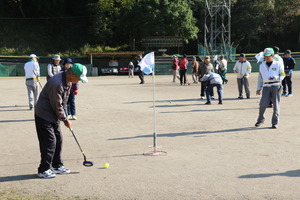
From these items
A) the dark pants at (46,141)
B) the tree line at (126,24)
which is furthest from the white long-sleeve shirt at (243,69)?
the tree line at (126,24)

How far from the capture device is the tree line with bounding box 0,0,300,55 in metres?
48.3

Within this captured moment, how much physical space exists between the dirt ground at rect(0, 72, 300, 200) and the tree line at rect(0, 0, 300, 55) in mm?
36563

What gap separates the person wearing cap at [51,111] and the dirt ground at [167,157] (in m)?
0.37

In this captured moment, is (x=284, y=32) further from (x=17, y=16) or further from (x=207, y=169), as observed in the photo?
(x=207, y=169)

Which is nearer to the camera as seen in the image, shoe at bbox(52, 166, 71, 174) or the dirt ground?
the dirt ground

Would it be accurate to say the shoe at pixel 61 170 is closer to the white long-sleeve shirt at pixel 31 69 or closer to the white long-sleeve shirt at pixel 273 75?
the white long-sleeve shirt at pixel 273 75

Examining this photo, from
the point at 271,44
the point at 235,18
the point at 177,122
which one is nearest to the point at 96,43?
the point at 235,18

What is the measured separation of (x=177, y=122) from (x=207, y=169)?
4.72 meters

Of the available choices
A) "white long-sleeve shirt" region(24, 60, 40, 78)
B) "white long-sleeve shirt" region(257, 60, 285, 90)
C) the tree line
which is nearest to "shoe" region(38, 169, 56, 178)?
"white long-sleeve shirt" region(257, 60, 285, 90)

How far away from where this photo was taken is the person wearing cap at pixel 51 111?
6.09 meters

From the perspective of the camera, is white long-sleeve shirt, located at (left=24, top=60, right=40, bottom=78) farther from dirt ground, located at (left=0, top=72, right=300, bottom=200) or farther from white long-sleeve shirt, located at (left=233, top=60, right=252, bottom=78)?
white long-sleeve shirt, located at (left=233, top=60, right=252, bottom=78)

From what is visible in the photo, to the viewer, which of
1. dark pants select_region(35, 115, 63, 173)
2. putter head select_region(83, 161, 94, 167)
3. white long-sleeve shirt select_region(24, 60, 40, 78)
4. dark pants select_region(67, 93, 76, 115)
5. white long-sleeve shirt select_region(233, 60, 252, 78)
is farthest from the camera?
white long-sleeve shirt select_region(233, 60, 252, 78)

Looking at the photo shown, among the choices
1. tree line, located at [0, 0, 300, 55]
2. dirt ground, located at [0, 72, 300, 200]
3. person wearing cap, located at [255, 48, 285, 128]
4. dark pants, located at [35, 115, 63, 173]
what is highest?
tree line, located at [0, 0, 300, 55]

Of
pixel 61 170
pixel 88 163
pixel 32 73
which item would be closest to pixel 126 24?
pixel 32 73
